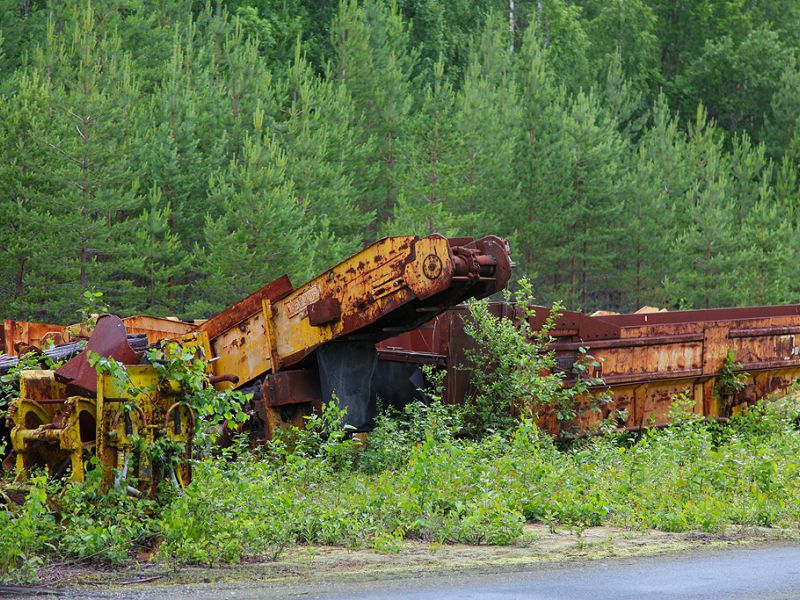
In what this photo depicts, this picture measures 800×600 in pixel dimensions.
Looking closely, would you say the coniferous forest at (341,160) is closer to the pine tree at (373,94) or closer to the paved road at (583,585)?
the pine tree at (373,94)

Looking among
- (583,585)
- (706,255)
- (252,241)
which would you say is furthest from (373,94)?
(583,585)

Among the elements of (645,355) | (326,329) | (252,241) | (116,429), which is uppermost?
(252,241)

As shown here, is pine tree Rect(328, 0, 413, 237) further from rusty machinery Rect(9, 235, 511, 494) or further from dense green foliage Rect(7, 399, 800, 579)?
dense green foliage Rect(7, 399, 800, 579)

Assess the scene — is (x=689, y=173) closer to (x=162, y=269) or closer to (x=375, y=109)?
(x=375, y=109)

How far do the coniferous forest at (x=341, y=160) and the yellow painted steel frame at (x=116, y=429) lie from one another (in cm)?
2055

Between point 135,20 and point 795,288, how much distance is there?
2517 cm

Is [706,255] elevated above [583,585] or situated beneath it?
elevated above

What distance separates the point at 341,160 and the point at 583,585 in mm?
31070

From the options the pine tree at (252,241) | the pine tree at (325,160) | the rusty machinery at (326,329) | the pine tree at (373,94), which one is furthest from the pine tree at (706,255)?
the rusty machinery at (326,329)

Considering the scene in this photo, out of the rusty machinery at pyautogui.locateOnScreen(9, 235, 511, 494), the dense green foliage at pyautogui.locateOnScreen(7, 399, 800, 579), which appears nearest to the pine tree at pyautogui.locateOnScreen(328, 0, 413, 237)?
the rusty machinery at pyautogui.locateOnScreen(9, 235, 511, 494)

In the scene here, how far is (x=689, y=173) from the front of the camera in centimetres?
4650

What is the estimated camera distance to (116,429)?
8.15 m

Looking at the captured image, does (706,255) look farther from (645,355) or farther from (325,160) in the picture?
(645,355)

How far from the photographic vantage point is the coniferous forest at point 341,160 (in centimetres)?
2967
